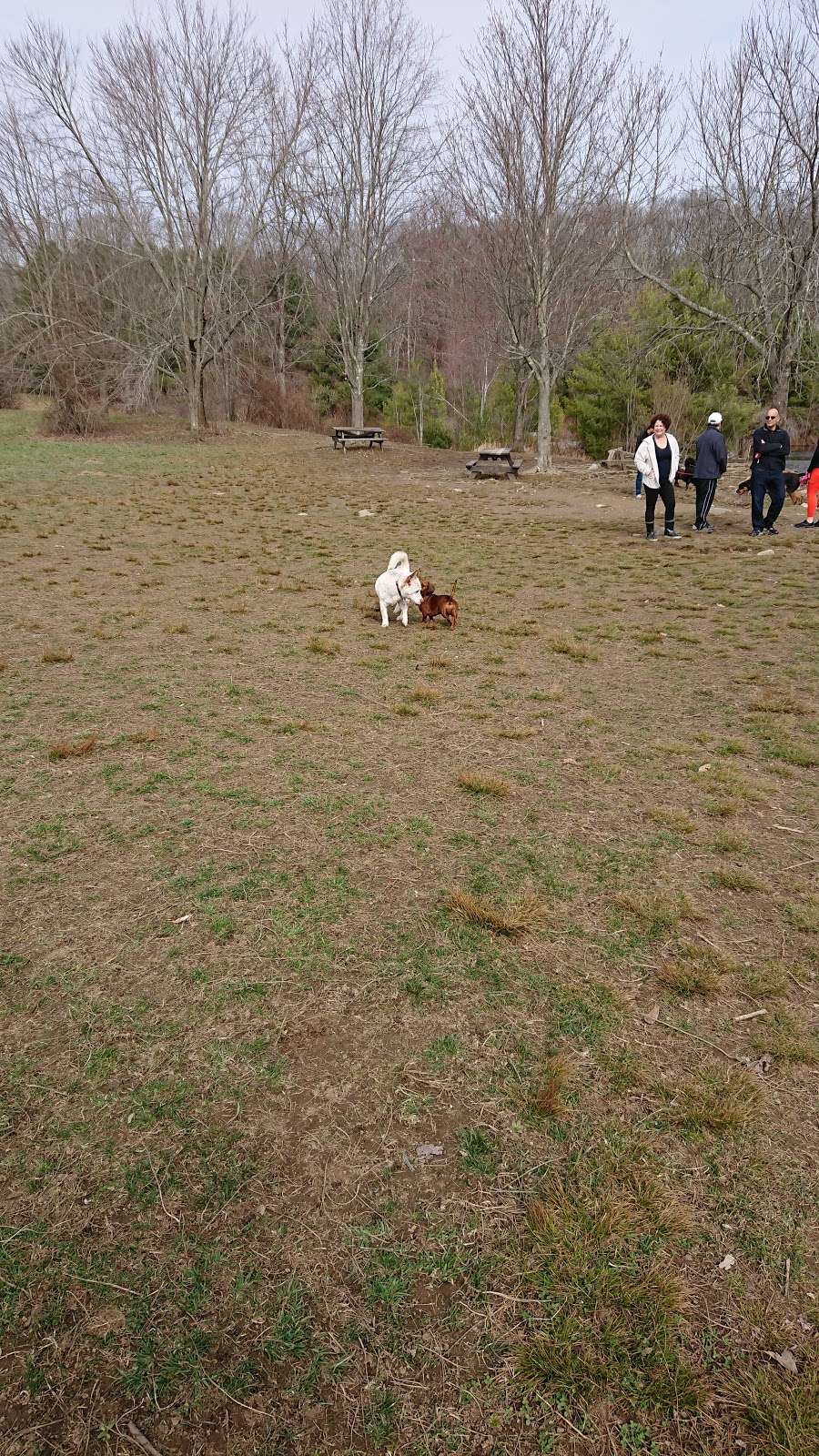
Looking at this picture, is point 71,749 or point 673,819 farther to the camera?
point 71,749

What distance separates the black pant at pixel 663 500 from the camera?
10.6 metres

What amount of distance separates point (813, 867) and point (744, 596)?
18.6ft

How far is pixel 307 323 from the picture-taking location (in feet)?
111

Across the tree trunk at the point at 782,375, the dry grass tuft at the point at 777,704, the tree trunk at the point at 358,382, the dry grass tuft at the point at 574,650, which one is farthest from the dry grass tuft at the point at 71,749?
the tree trunk at the point at 358,382

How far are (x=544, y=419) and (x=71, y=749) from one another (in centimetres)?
1738

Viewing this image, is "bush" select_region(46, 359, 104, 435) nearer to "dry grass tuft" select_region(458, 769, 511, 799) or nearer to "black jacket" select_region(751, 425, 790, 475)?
"black jacket" select_region(751, 425, 790, 475)

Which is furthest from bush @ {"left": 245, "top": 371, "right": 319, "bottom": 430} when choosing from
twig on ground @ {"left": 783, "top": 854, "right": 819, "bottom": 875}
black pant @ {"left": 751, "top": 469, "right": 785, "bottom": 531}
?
twig on ground @ {"left": 783, "top": 854, "right": 819, "bottom": 875}

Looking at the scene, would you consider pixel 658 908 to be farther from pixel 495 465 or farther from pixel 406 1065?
pixel 495 465

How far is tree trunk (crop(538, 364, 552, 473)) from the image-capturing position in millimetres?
17672

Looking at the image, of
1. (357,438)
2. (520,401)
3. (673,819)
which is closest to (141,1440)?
(673,819)

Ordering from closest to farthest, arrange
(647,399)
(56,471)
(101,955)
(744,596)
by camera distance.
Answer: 1. (101,955)
2. (744,596)
3. (56,471)
4. (647,399)

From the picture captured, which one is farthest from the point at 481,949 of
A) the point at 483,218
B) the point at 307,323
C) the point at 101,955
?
the point at 307,323

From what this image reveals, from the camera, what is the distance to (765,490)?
36.7 feet

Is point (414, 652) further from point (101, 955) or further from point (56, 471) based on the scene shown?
point (56, 471)
